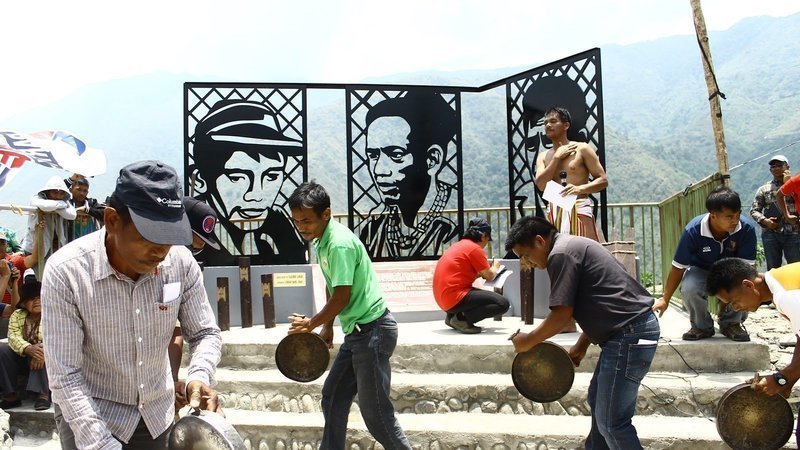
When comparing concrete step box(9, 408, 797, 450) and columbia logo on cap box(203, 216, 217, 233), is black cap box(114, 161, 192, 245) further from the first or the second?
concrete step box(9, 408, 797, 450)

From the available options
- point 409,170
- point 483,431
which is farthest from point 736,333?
point 409,170

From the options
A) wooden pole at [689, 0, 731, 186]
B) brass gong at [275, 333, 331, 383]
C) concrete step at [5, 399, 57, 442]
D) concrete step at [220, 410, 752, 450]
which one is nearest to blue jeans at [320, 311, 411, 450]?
brass gong at [275, 333, 331, 383]

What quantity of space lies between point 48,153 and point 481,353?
4.65m

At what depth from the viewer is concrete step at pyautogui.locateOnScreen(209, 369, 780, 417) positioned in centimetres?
575

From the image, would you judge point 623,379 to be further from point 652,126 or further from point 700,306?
point 652,126

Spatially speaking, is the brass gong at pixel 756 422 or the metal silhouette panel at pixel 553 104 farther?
the metal silhouette panel at pixel 553 104

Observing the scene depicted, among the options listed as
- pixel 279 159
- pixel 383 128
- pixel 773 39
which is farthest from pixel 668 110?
pixel 279 159

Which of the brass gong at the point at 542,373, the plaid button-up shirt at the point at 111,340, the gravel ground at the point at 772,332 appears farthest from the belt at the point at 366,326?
the gravel ground at the point at 772,332

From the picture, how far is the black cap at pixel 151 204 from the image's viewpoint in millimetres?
2029

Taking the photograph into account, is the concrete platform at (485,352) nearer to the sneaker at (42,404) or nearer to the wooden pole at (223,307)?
the wooden pole at (223,307)

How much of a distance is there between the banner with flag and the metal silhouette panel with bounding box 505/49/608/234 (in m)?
5.30

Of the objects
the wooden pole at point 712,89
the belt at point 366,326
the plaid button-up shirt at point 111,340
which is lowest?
the belt at point 366,326

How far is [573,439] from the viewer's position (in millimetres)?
5301

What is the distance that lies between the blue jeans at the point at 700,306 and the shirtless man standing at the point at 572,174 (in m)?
1.14
